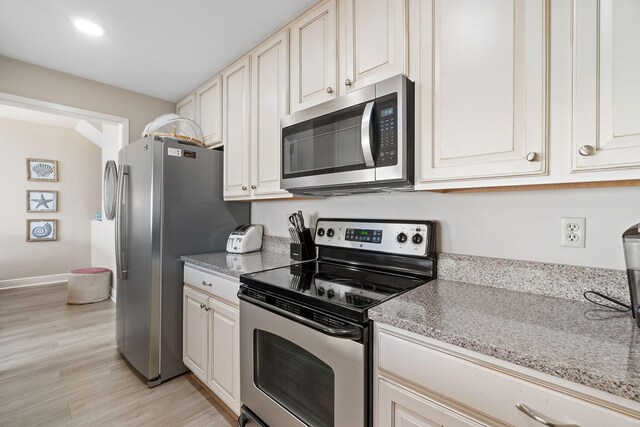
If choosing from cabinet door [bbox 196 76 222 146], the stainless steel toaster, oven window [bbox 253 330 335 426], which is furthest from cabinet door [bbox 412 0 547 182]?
cabinet door [bbox 196 76 222 146]

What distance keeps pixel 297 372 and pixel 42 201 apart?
5677mm

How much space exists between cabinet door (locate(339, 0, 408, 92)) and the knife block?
917 mm

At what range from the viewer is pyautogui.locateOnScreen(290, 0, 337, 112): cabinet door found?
5.01 ft

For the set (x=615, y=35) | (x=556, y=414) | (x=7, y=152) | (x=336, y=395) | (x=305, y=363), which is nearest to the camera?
(x=556, y=414)

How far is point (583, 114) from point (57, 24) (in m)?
2.79

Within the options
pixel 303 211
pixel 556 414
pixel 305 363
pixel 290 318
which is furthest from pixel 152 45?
pixel 556 414

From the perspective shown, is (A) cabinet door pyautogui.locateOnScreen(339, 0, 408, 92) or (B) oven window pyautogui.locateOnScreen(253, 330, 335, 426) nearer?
(B) oven window pyautogui.locateOnScreen(253, 330, 335, 426)

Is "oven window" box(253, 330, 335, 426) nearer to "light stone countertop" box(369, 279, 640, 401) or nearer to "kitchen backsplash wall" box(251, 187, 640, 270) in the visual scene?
"light stone countertop" box(369, 279, 640, 401)

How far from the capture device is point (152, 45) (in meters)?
2.05

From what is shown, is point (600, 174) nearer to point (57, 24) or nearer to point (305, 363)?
point (305, 363)

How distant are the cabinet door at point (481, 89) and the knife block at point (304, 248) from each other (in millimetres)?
931

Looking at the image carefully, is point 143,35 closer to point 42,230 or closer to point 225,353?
point 225,353

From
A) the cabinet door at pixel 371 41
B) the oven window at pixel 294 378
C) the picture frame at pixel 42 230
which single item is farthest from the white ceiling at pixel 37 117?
the oven window at pixel 294 378

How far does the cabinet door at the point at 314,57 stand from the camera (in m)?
1.53
